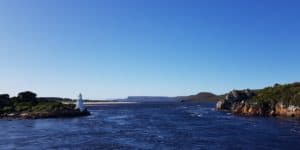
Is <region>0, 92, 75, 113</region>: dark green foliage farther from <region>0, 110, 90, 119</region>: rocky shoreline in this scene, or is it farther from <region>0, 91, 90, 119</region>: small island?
<region>0, 110, 90, 119</region>: rocky shoreline

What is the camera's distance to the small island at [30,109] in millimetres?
123000

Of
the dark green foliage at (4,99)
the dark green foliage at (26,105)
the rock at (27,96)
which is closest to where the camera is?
the dark green foliage at (26,105)

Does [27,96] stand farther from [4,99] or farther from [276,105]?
[276,105]

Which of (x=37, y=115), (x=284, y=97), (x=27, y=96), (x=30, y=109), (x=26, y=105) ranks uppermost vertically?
(x=27, y=96)

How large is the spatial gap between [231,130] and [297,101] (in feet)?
129

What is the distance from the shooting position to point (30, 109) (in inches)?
5084

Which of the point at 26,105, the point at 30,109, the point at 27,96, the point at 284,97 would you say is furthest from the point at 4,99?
the point at 284,97

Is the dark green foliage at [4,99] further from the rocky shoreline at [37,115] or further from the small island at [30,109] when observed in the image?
the rocky shoreline at [37,115]

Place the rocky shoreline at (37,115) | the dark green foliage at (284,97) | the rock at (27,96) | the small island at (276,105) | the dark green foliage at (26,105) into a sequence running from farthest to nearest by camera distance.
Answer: the rock at (27,96) < the dark green foliage at (26,105) < the rocky shoreline at (37,115) < the dark green foliage at (284,97) < the small island at (276,105)

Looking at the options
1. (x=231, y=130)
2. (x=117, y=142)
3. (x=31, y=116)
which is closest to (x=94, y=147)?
(x=117, y=142)

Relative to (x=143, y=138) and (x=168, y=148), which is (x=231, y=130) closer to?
(x=143, y=138)

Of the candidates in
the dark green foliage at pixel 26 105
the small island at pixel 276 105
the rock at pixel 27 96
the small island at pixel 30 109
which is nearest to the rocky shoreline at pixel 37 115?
the small island at pixel 30 109

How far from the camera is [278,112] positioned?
119375mm

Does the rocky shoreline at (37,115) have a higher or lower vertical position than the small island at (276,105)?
lower
